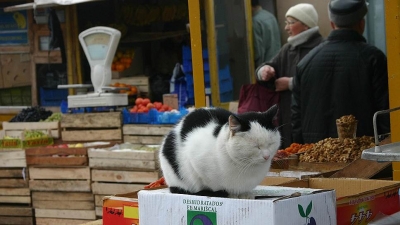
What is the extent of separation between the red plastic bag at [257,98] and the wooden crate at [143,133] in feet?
3.97

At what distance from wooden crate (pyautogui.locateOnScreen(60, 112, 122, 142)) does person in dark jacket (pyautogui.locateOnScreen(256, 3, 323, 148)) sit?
1.99 metres

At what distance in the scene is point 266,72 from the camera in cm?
758

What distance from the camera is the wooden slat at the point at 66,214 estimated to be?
8508mm

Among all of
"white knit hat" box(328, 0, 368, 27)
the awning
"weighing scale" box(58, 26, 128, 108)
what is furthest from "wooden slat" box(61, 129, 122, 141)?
"white knit hat" box(328, 0, 368, 27)

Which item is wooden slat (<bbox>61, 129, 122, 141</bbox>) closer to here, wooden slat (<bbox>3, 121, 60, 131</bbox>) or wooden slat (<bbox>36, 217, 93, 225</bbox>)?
wooden slat (<bbox>3, 121, 60, 131</bbox>)

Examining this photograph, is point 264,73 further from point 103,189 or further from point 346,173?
point 346,173

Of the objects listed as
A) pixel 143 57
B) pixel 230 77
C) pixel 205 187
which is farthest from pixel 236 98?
pixel 205 187

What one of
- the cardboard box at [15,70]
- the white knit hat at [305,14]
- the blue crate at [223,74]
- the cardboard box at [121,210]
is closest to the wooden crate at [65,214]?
the blue crate at [223,74]

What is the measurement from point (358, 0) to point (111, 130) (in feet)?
12.0

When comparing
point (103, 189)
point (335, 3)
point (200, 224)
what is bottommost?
point (103, 189)

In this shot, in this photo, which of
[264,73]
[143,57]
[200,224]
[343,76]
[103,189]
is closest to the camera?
[200,224]

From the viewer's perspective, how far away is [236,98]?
896cm

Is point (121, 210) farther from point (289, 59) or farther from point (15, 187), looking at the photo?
point (15, 187)

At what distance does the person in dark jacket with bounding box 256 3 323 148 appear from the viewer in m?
7.59
